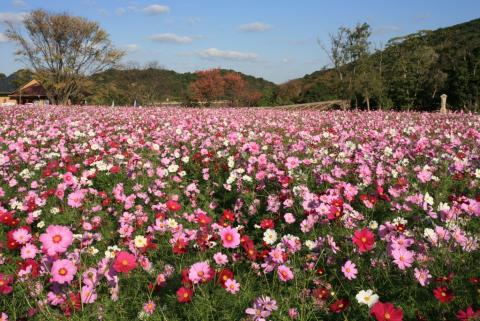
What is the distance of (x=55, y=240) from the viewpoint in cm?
203

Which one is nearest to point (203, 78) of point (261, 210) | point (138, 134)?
point (138, 134)

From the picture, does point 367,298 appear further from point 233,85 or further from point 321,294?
point 233,85

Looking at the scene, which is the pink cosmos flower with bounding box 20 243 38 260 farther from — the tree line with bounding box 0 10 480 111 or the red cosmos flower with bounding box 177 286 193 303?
the tree line with bounding box 0 10 480 111

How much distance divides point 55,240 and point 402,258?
1.81 meters

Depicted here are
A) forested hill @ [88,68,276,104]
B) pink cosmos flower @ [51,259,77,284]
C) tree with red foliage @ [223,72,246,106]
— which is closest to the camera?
pink cosmos flower @ [51,259,77,284]

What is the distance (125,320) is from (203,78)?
50.7 meters

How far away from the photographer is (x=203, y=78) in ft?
169

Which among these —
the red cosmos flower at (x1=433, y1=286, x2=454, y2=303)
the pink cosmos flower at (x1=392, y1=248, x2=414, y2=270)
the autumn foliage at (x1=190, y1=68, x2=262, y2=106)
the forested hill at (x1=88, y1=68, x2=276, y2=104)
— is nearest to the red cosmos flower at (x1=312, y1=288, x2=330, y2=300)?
the pink cosmos flower at (x1=392, y1=248, x2=414, y2=270)

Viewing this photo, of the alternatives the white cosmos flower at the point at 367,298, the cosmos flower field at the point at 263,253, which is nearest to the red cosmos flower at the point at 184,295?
the cosmos flower field at the point at 263,253

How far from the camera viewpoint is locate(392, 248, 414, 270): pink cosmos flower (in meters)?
2.13

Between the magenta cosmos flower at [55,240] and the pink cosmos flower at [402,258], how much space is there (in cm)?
171

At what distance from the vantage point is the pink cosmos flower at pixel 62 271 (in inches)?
76.2

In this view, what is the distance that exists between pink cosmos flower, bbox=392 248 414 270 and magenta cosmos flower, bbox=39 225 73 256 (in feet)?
5.60

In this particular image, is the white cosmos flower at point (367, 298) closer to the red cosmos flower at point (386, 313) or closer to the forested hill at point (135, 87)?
the red cosmos flower at point (386, 313)
